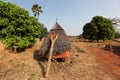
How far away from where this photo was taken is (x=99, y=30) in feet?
123

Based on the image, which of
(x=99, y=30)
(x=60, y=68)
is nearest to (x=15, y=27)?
(x=60, y=68)

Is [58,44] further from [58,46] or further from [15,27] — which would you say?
[15,27]

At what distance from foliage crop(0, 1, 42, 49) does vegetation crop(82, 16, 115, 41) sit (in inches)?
647

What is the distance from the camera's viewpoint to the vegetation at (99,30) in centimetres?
3697

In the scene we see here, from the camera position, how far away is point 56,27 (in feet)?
64.0

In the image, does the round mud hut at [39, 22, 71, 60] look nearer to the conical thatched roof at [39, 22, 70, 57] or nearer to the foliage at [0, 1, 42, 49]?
the conical thatched roof at [39, 22, 70, 57]

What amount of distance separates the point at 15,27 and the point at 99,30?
19776 millimetres

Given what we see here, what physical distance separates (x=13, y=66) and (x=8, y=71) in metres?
0.96

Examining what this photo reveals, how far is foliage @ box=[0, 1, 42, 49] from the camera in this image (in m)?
21.3

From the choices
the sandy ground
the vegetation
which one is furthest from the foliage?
the vegetation

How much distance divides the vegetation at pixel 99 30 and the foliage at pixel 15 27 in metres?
16.4

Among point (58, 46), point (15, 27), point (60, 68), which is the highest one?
point (15, 27)

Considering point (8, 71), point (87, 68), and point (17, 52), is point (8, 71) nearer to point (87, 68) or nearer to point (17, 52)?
point (17, 52)

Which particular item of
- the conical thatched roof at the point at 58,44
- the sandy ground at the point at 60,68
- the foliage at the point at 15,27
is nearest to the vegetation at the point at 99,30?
the sandy ground at the point at 60,68
